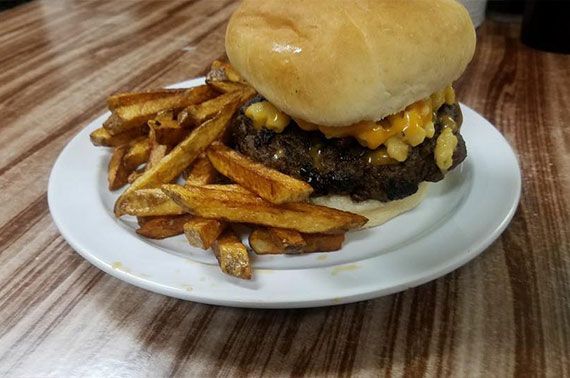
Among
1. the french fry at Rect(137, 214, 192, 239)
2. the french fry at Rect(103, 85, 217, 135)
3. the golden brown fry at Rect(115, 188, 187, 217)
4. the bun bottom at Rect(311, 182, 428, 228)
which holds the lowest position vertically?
the bun bottom at Rect(311, 182, 428, 228)

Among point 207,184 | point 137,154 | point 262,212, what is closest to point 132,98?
point 137,154

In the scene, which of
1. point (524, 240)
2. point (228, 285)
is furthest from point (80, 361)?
point (524, 240)

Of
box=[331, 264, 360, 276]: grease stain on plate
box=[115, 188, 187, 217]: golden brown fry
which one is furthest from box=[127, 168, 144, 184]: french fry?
box=[331, 264, 360, 276]: grease stain on plate

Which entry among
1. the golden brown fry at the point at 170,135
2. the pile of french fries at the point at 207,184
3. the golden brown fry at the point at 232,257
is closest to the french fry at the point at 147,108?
the pile of french fries at the point at 207,184

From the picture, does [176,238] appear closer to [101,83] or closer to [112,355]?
[112,355]

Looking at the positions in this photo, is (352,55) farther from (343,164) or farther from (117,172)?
(117,172)

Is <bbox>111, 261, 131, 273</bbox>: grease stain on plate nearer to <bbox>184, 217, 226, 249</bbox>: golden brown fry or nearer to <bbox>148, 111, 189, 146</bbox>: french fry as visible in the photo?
<bbox>184, 217, 226, 249</bbox>: golden brown fry
